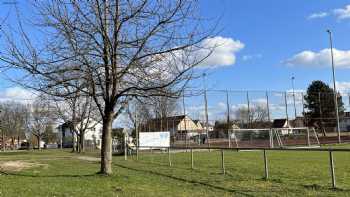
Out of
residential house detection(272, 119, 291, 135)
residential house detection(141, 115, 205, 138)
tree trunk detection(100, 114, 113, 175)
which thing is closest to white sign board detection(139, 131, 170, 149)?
residential house detection(141, 115, 205, 138)

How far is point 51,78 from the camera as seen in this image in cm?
1485

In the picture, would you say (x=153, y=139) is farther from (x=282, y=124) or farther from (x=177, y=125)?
(x=282, y=124)

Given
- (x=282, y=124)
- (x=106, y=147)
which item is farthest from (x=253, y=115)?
(x=106, y=147)

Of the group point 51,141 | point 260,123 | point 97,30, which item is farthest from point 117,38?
point 51,141

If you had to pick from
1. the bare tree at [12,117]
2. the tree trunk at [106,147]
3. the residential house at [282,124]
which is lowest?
the tree trunk at [106,147]

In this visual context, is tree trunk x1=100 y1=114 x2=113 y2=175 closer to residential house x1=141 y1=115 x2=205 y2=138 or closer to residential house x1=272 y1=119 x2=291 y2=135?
residential house x1=141 y1=115 x2=205 y2=138

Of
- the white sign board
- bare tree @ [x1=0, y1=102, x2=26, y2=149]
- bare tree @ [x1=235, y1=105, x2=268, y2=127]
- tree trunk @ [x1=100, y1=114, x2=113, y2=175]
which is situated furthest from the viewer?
bare tree @ [x1=0, y1=102, x2=26, y2=149]

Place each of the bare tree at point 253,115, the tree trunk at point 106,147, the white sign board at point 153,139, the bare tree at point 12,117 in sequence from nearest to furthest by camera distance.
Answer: the tree trunk at point 106,147 < the white sign board at point 153,139 < the bare tree at point 253,115 < the bare tree at point 12,117

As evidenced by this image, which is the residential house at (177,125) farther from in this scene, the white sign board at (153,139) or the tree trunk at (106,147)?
the tree trunk at (106,147)

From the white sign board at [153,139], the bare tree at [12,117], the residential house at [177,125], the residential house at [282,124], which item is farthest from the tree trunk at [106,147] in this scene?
the bare tree at [12,117]

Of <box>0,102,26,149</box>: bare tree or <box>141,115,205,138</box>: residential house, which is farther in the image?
<box>0,102,26,149</box>: bare tree

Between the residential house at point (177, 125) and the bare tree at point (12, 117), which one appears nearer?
the residential house at point (177, 125)

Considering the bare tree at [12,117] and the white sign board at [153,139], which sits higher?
the bare tree at [12,117]

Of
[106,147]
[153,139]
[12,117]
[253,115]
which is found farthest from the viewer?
[12,117]
